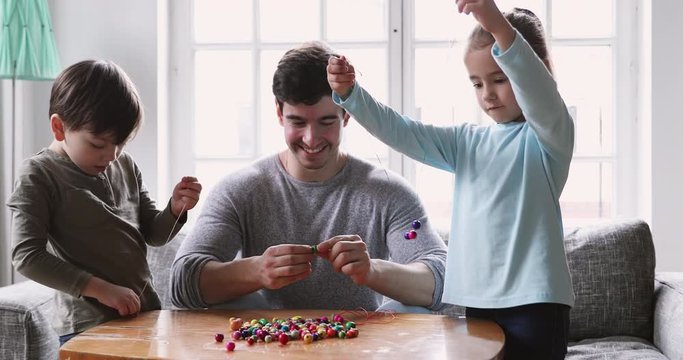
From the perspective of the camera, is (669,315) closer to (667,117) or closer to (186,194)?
(667,117)

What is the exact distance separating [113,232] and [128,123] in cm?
24

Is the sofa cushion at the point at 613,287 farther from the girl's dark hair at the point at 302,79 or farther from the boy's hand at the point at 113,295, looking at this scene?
the boy's hand at the point at 113,295

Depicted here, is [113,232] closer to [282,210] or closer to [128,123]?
[128,123]

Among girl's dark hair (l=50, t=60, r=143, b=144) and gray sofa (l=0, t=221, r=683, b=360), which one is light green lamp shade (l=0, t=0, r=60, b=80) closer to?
gray sofa (l=0, t=221, r=683, b=360)

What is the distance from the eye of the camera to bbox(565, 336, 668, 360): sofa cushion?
2.36m

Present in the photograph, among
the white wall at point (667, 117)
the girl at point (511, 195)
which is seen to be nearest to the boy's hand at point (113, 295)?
the girl at point (511, 195)

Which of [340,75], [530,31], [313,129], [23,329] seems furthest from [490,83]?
[23,329]

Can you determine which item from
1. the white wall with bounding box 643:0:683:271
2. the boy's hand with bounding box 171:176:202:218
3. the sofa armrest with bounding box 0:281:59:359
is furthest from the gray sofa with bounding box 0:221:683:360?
the boy's hand with bounding box 171:176:202:218

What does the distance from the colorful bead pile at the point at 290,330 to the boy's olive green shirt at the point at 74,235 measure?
1.13 ft

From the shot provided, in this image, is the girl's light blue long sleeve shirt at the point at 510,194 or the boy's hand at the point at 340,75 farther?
the boy's hand at the point at 340,75

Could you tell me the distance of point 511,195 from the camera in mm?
1697

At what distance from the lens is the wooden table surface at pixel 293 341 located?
1.52 metres

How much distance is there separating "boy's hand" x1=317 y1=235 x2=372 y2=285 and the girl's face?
0.38m

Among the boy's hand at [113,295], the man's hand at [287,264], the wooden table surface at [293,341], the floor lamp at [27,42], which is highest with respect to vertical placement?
the floor lamp at [27,42]
